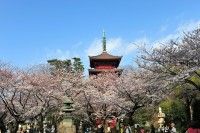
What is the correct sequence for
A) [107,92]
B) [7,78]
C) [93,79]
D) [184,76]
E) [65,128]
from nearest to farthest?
[184,76] < [65,128] < [7,78] < [107,92] < [93,79]

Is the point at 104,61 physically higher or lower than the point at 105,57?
lower

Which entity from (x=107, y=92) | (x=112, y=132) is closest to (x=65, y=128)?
(x=112, y=132)

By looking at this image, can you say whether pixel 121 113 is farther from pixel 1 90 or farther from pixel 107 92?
pixel 1 90

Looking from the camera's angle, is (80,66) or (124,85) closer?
(124,85)

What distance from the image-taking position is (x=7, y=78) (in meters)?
39.8

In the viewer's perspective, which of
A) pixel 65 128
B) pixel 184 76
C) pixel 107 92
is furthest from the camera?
pixel 107 92

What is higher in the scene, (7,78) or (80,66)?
(80,66)

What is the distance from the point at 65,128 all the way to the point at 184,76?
7159 millimetres

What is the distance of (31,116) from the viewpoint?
39781 mm

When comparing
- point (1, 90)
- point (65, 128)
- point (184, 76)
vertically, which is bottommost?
point (65, 128)

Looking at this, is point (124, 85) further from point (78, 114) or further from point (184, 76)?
point (184, 76)

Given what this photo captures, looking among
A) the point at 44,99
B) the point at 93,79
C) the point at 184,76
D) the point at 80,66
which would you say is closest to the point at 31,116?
the point at 44,99

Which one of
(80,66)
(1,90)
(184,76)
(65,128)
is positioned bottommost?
(65,128)

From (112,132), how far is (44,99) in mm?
7489
